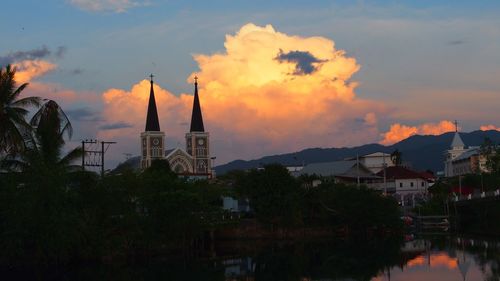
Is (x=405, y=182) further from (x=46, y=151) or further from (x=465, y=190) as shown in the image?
(x=46, y=151)

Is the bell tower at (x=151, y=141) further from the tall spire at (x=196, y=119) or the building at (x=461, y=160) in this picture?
the building at (x=461, y=160)

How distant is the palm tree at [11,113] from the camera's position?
3769 cm

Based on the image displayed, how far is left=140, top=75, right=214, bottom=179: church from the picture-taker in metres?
158

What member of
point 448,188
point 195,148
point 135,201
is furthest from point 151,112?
point 135,201

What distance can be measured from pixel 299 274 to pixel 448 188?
57384mm

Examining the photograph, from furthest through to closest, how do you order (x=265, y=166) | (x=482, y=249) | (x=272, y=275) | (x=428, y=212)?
(x=428, y=212) < (x=265, y=166) < (x=482, y=249) < (x=272, y=275)

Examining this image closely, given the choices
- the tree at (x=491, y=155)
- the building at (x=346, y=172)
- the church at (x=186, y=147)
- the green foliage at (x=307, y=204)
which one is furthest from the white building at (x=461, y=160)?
the green foliage at (x=307, y=204)

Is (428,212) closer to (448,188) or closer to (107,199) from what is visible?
(448,188)

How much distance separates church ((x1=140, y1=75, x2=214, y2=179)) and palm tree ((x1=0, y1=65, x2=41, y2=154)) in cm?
11236

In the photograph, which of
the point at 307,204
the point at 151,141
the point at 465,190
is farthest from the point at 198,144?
the point at 307,204

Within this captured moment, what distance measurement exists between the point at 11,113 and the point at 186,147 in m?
130

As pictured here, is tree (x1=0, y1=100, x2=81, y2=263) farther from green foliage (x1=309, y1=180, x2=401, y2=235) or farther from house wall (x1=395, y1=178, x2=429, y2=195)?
house wall (x1=395, y1=178, x2=429, y2=195)

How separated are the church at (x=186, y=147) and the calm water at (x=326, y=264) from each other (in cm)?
9988

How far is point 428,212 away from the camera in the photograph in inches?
3147
